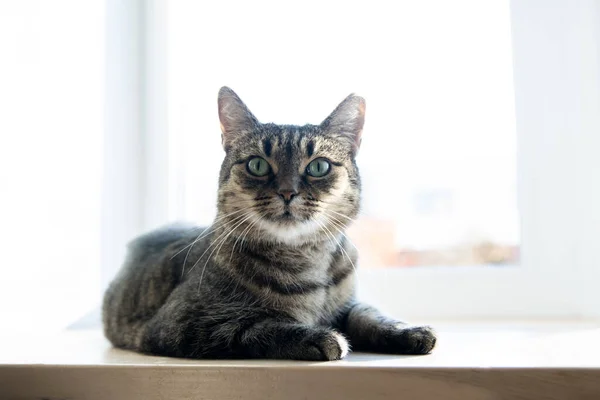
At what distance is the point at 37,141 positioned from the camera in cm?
159

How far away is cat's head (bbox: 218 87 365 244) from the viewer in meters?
1.19

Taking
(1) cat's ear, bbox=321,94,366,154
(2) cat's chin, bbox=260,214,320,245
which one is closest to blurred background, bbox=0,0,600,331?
(1) cat's ear, bbox=321,94,366,154

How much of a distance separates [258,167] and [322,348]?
0.41m

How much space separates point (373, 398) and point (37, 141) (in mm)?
1122

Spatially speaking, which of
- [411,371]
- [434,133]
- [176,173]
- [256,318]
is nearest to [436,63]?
[434,133]

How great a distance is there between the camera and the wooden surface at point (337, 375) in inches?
34.8

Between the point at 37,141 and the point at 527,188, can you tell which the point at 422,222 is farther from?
the point at 37,141

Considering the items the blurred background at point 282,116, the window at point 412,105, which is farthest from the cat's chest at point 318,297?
the window at point 412,105

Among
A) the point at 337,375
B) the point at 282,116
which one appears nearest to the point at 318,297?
the point at 337,375

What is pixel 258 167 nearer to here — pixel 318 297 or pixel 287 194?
pixel 287 194

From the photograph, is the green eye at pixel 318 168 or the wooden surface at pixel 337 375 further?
the green eye at pixel 318 168

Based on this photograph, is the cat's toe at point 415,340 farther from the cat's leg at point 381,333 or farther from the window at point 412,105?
the window at point 412,105

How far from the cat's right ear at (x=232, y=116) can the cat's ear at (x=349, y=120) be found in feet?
0.54

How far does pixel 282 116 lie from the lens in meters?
1.95
